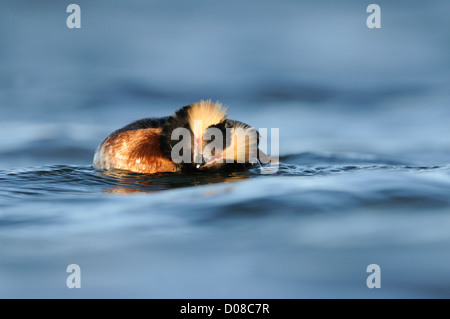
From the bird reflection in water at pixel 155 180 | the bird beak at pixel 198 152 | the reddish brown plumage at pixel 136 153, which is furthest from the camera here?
the reddish brown plumage at pixel 136 153

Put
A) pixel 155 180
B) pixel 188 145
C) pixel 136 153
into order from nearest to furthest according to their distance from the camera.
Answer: pixel 155 180 → pixel 188 145 → pixel 136 153

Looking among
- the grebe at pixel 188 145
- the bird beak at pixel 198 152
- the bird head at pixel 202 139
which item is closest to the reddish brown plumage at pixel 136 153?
the grebe at pixel 188 145

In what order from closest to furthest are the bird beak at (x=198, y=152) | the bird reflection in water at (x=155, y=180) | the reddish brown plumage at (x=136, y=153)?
1. the bird reflection in water at (x=155, y=180)
2. the bird beak at (x=198, y=152)
3. the reddish brown plumage at (x=136, y=153)

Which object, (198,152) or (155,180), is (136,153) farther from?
(198,152)

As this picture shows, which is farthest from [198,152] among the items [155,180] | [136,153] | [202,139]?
[136,153]

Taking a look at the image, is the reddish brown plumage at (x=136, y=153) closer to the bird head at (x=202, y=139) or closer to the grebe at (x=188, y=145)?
the grebe at (x=188, y=145)

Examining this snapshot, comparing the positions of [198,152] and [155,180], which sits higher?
[198,152]

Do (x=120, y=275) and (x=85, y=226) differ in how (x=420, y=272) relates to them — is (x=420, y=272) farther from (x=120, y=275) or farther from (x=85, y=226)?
(x=85, y=226)
